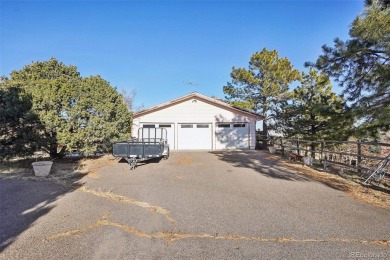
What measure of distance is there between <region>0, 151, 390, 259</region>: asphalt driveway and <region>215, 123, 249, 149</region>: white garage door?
10.6m

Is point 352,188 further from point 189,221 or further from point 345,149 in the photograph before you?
point 345,149

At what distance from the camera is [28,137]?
10688 millimetres

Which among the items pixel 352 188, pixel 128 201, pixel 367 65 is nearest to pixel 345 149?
pixel 367 65

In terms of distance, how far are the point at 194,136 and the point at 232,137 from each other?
9.19 ft

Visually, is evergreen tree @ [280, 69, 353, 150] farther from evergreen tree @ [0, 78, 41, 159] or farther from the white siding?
evergreen tree @ [0, 78, 41, 159]

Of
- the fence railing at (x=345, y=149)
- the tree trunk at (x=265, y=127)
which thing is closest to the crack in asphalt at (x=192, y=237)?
the fence railing at (x=345, y=149)

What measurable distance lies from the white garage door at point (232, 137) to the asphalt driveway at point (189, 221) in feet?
34.9

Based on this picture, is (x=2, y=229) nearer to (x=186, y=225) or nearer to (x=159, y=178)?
(x=186, y=225)

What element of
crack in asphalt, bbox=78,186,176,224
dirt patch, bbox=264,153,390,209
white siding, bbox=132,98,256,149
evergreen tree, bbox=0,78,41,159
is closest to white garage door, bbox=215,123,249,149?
white siding, bbox=132,98,256,149

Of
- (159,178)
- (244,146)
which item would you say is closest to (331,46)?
(159,178)

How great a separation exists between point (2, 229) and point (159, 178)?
4.72m

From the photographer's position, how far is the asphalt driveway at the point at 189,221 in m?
3.40

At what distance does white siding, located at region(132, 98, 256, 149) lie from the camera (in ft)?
60.2

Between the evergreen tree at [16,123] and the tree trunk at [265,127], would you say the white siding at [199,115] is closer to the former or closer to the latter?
the tree trunk at [265,127]
